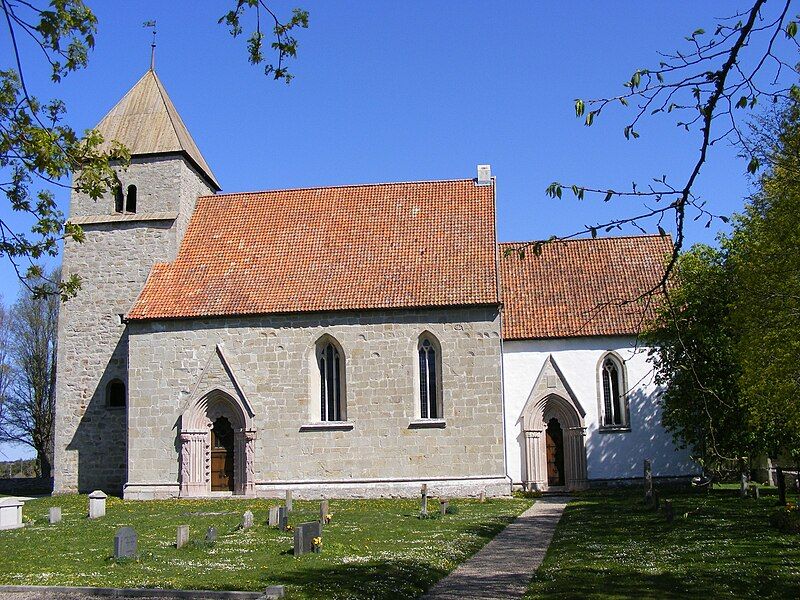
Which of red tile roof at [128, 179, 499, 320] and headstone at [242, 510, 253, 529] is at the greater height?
red tile roof at [128, 179, 499, 320]

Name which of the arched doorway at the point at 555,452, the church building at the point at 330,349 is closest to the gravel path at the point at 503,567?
the church building at the point at 330,349

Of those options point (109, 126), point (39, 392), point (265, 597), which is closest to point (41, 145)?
point (265, 597)

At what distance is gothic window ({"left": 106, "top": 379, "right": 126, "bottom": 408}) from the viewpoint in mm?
31016

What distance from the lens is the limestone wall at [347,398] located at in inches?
1093

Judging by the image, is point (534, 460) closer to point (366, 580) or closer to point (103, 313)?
point (103, 313)

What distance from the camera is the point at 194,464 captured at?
1117 inches

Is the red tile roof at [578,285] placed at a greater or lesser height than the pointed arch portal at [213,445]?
greater

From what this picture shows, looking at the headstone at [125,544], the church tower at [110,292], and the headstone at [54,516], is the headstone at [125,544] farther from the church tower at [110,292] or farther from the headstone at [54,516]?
the church tower at [110,292]

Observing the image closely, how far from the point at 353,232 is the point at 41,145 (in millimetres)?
23609

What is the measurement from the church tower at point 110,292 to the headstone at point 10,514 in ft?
30.6

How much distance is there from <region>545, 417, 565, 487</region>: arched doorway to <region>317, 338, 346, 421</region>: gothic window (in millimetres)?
7474

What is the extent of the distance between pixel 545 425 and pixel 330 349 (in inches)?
314

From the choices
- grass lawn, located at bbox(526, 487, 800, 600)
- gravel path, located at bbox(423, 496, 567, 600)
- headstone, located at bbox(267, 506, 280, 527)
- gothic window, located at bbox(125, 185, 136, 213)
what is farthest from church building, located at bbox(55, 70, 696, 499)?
headstone, located at bbox(267, 506, 280, 527)

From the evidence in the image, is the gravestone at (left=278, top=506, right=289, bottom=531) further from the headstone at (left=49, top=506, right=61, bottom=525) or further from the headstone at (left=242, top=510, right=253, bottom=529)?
the headstone at (left=49, top=506, right=61, bottom=525)
